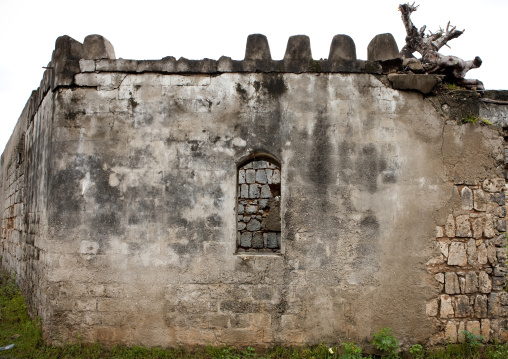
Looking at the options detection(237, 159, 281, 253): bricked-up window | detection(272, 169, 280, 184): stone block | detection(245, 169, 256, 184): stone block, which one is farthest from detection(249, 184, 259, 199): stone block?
detection(272, 169, 280, 184): stone block

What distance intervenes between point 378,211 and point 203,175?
226 centimetres

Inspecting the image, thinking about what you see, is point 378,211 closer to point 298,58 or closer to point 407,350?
point 407,350

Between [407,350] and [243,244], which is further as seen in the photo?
[243,244]

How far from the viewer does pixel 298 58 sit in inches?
196

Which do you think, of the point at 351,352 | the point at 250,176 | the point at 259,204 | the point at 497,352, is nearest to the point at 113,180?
the point at 351,352

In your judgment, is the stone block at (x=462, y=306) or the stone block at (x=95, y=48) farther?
the stone block at (x=95, y=48)

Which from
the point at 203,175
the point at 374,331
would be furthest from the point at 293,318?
the point at 203,175

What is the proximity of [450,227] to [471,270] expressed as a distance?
23.3 inches

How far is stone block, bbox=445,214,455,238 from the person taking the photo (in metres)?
4.83

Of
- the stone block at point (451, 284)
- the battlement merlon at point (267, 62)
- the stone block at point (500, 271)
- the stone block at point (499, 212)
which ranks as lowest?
the stone block at point (451, 284)

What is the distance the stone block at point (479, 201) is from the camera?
16.0 ft

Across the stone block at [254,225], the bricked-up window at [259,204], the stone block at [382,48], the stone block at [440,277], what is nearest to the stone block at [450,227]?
the stone block at [440,277]

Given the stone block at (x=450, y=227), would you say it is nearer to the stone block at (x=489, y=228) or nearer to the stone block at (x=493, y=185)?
the stone block at (x=489, y=228)

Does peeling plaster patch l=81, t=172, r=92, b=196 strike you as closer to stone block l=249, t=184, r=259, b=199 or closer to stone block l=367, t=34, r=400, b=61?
stone block l=367, t=34, r=400, b=61
